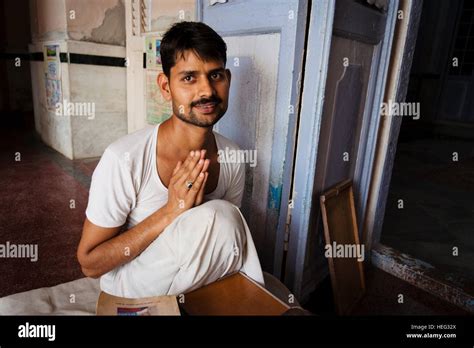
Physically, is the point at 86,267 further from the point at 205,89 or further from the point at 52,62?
the point at 52,62

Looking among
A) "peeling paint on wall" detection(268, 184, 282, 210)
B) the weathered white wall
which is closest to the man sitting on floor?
"peeling paint on wall" detection(268, 184, 282, 210)

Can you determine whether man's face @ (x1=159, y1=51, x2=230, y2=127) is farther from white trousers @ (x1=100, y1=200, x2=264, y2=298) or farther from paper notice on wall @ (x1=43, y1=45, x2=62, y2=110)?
paper notice on wall @ (x1=43, y1=45, x2=62, y2=110)

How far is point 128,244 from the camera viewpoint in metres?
1.37

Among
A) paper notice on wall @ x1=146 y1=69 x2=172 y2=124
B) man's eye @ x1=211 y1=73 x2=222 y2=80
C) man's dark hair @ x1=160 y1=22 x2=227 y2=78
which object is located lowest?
paper notice on wall @ x1=146 y1=69 x2=172 y2=124

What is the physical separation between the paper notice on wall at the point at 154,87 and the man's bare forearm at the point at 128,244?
247cm

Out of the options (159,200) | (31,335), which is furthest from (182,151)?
(31,335)

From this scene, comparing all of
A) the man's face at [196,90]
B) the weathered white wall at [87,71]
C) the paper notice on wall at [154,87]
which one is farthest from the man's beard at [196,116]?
the weathered white wall at [87,71]

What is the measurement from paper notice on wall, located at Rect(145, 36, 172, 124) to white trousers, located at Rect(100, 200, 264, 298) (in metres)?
2.52

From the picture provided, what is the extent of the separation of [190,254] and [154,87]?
3.02 meters

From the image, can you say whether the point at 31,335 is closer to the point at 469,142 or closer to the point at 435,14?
the point at 469,142

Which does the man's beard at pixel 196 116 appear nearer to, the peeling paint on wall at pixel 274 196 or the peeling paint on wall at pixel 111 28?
the peeling paint on wall at pixel 274 196

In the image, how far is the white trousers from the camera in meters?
1.31

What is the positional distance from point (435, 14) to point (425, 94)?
1.85 meters

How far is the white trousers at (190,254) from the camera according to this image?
131 centimetres
